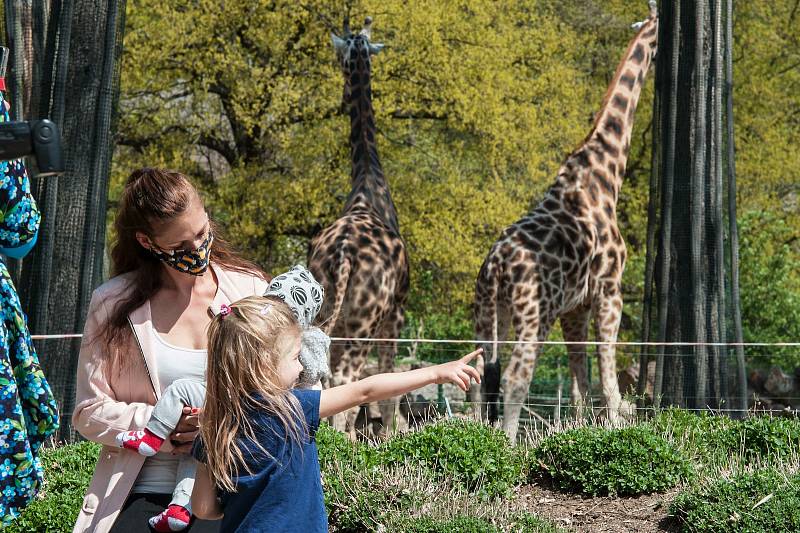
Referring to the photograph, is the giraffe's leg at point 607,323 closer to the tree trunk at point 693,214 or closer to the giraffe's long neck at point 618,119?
the tree trunk at point 693,214

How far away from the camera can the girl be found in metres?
2.93

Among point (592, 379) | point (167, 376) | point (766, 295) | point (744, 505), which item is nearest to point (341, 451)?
point (744, 505)

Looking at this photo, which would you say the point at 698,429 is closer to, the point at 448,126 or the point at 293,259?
the point at 448,126

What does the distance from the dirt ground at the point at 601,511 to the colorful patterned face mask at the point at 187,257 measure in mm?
2933

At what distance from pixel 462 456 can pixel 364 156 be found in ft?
14.1

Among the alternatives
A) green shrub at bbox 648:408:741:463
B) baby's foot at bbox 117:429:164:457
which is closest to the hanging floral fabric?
baby's foot at bbox 117:429:164:457

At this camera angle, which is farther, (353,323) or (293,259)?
(293,259)

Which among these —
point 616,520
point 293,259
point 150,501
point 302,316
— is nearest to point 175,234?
point 302,316

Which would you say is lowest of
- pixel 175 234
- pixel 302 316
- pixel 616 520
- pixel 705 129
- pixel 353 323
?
pixel 616 520

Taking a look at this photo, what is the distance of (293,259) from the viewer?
54.0ft

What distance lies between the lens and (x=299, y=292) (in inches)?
140

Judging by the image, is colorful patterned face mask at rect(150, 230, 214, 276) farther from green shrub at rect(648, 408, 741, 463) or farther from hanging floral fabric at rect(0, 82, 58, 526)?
green shrub at rect(648, 408, 741, 463)

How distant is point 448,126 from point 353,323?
7.09 m

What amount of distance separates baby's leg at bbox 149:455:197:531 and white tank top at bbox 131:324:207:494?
0.04m
